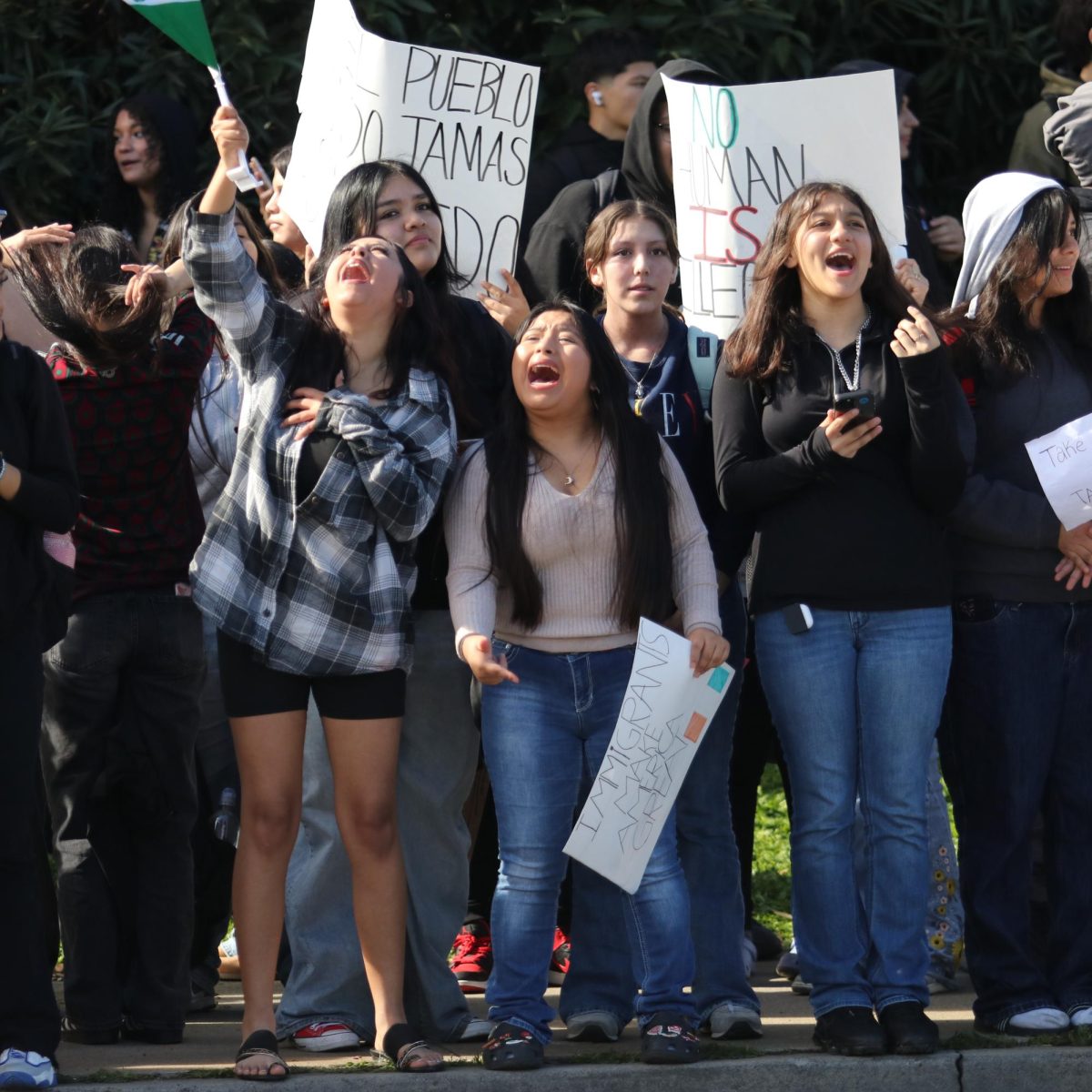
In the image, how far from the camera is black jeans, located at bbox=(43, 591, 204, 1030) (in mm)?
5262

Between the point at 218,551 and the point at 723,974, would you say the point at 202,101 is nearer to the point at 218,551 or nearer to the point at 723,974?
the point at 218,551

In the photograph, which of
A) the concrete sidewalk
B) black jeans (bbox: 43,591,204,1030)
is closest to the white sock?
the concrete sidewalk

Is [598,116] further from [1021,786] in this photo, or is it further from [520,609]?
[1021,786]

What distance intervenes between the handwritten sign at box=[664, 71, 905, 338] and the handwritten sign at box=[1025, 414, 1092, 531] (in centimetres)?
95

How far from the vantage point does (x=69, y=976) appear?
525 cm

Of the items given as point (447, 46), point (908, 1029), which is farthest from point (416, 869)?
point (447, 46)

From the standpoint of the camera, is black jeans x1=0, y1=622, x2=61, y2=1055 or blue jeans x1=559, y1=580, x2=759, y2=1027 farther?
blue jeans x1=559, y1=580, x2=759, y2=1027

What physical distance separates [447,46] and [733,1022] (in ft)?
14.4

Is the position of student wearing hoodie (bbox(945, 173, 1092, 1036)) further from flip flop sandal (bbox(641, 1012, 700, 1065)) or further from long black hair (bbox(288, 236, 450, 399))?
long black hair (bbox(288, 236, 450, 399))

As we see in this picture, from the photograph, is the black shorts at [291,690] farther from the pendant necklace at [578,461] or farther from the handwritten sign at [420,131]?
the handwritten sign at [420,131]

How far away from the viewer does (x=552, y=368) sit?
5.09 m

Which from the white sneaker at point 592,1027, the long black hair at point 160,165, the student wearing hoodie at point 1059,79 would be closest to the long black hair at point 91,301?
the long black hair at point 160,165

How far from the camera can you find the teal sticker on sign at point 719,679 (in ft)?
16.8

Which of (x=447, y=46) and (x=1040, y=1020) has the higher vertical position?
(x=447, y=46)
